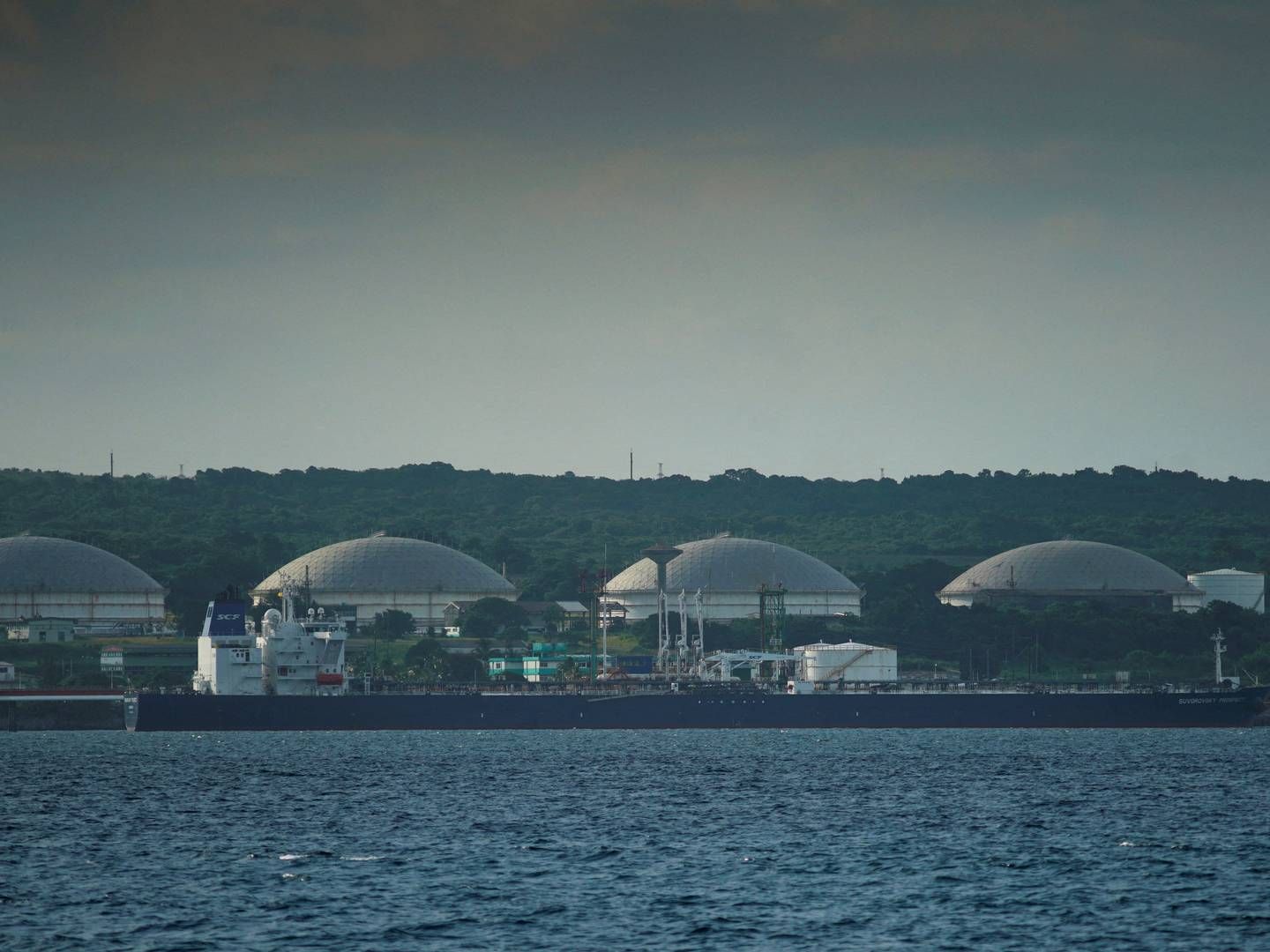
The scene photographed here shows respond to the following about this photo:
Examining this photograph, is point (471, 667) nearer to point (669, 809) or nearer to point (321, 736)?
point (321, 736)

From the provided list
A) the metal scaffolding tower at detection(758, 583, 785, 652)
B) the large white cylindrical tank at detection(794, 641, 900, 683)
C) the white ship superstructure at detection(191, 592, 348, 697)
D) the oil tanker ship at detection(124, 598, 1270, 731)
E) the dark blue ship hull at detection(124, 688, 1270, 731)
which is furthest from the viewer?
the metal scaffolding tower at detection(758, 583, 785, 652)

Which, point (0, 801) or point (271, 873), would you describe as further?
point (0, 801)

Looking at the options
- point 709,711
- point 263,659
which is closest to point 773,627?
point 709,711

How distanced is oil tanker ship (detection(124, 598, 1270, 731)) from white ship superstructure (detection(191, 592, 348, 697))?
0.06 metres

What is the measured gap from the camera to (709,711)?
13400 centimetres

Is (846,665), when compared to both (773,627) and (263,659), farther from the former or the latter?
(263,659)

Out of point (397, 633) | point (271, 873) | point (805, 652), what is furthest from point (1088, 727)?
point (271, 873)

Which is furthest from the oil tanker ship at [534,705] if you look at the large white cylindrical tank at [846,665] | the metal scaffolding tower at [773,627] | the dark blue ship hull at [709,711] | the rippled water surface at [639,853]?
the rippled water surface at [639,853]

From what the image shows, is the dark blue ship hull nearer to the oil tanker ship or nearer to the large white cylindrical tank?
the oil tanker ship

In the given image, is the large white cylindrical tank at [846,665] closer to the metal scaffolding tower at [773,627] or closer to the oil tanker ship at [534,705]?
the metal scaffolding tower at [773,627]

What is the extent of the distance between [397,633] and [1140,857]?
142478 millimetres

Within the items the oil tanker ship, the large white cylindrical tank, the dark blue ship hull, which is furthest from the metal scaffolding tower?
the oil tanker ship

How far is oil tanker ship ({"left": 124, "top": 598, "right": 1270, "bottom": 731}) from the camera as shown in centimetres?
13050

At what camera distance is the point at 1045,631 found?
182m
